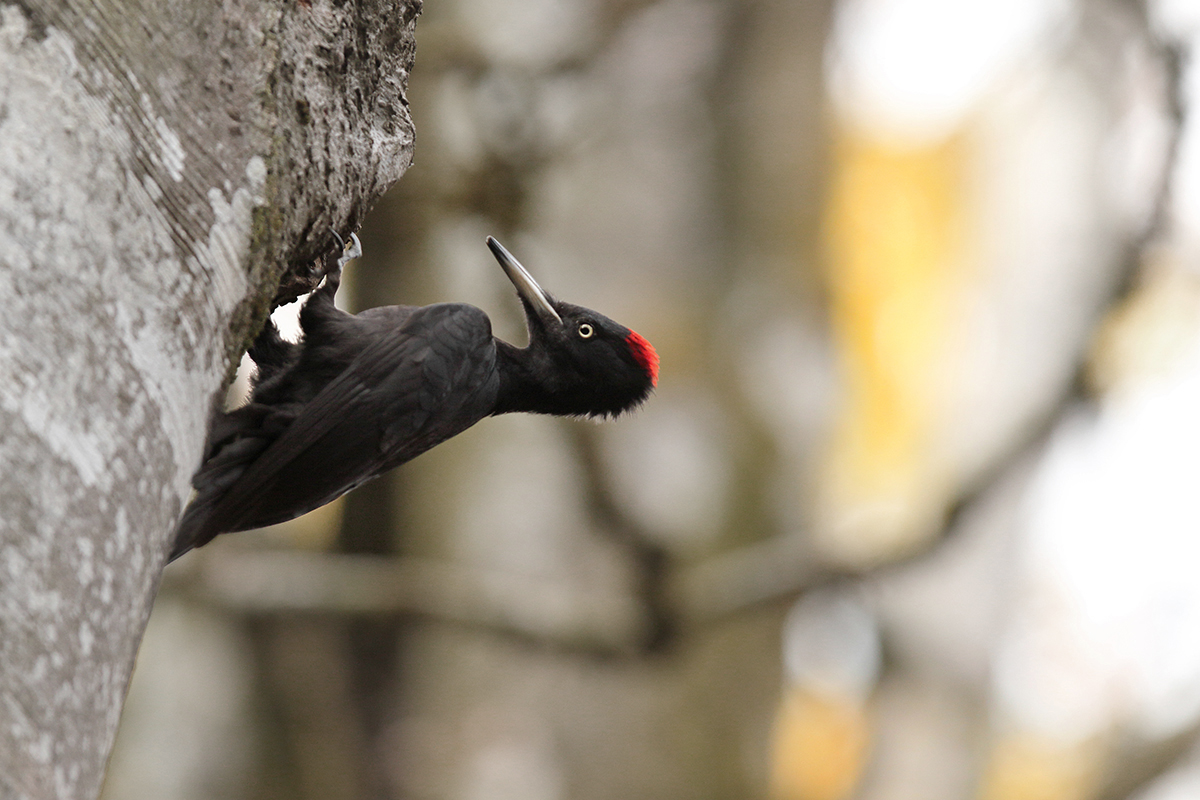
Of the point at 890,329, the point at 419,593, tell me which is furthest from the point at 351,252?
the point at 890,329

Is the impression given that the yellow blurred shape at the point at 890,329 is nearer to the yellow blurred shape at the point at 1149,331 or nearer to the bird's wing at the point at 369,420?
the yellow blurred shape at the point at 1149,331

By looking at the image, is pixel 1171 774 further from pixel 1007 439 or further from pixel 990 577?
pixel 1007 439

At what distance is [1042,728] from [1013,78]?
417 centimetres

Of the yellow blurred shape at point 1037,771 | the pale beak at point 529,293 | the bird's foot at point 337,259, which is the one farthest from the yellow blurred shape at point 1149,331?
the bird's foot at point 337,259

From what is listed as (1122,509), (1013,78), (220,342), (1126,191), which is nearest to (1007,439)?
(1122,509)

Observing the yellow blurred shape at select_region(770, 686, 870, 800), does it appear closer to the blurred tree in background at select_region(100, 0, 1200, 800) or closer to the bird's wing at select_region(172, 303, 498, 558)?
the blurred tree in background at select_region(100, 0, 1200, 800)

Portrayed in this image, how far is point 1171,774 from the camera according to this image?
7270 millimetres

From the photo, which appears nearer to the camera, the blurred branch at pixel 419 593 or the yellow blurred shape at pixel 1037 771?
the blurred branch at pixel 419 593

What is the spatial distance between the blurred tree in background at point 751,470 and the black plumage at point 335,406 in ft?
11.2

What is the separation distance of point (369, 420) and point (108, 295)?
1.22 m

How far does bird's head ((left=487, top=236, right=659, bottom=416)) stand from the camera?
11.5 feet

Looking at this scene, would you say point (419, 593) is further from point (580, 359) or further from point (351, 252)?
point (351, 252)

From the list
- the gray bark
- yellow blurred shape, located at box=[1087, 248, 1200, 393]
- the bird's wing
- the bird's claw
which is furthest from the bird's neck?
yellow blurred shape, located at box=[1087, 248, 1200, 393]

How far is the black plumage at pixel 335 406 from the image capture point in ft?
8.04
